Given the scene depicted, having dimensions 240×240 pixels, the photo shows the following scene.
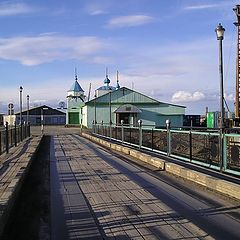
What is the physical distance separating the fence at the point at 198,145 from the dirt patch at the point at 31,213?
4815 mm

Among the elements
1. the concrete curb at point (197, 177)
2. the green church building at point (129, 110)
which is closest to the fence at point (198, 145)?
the concrete curb at point (197, 177)

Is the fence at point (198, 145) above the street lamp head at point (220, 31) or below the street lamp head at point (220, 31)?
below

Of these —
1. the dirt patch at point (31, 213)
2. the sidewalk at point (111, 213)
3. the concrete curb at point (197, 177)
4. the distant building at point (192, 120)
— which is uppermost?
the distant building at point (192, 120)

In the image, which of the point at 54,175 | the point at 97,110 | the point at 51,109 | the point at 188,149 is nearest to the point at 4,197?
the point at 54,175

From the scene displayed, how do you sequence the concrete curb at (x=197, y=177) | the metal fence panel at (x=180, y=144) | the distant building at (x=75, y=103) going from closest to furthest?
the concrete curb at (x=197, y=177), the metal fence panel at (x=180, y=144), the distant building at (x=75, y=103)

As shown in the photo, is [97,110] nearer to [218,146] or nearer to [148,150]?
[148,150]

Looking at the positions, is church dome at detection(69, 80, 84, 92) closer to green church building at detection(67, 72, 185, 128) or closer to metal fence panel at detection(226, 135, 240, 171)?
green church building at detection(67, 72, 185, 128)

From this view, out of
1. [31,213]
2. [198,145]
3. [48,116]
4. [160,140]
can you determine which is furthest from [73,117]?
[31,213]

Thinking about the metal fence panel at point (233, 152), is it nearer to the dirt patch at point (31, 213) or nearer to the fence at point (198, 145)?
the fence at point (198, 145)

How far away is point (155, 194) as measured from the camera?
987 centimetres

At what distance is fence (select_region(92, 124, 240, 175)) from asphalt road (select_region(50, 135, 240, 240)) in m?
1.25

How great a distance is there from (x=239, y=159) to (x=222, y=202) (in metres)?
2.37

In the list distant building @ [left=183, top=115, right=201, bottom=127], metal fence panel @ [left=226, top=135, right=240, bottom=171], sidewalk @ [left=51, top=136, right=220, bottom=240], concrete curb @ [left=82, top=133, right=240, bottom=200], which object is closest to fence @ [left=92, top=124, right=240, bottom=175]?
metal fence panel @ [left=226, top=135, right=240, bottom=171]

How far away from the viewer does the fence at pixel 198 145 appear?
11375 mm
